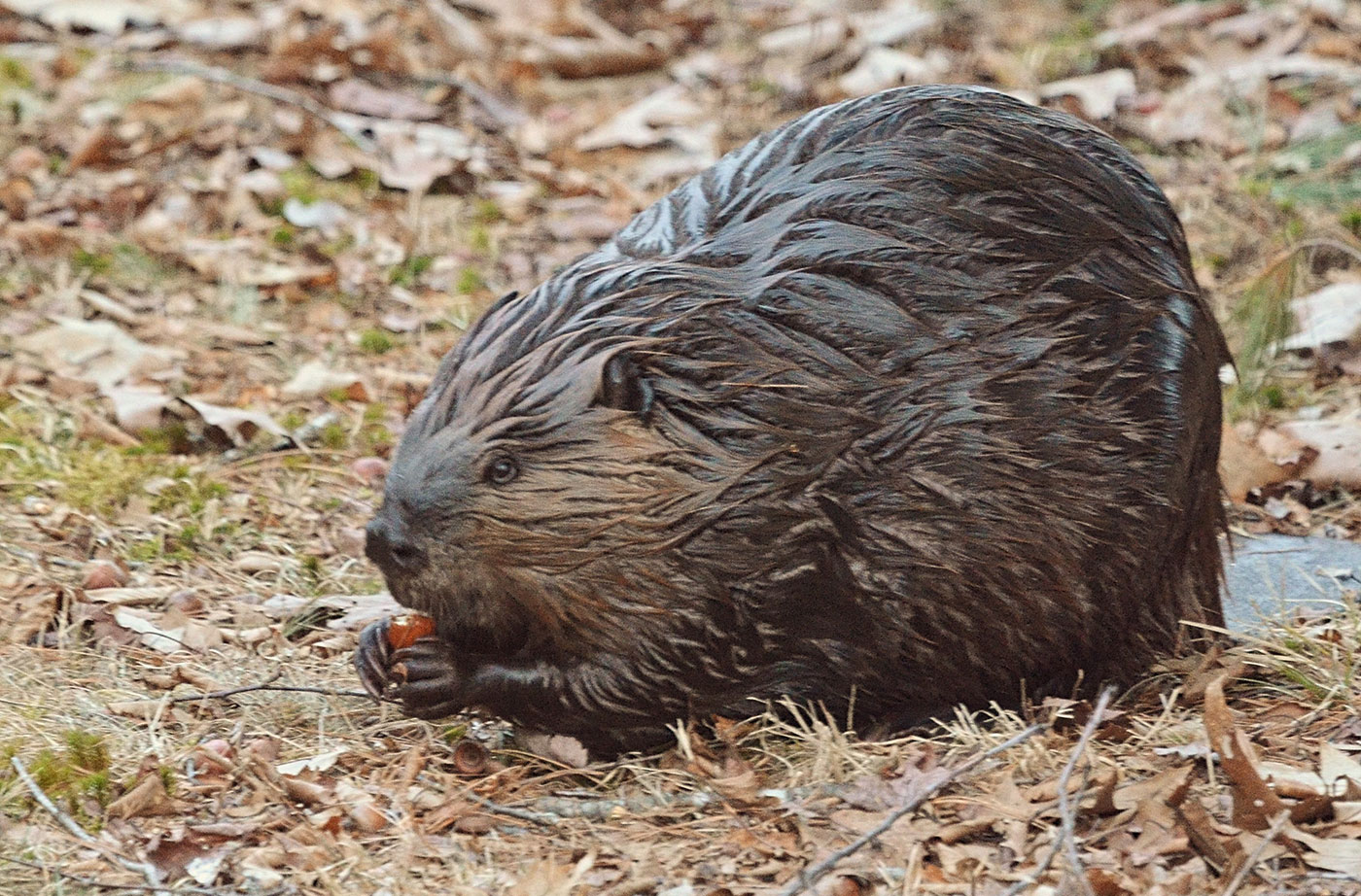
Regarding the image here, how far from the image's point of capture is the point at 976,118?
A: 154 inches

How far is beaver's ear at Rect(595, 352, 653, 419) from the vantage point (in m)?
3.55

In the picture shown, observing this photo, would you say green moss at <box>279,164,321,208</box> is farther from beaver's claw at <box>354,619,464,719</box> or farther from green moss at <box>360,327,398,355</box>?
beaver's claw at <box>354,619,464,719</box>

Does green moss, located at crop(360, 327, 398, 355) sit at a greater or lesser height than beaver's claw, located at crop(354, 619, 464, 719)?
lesser

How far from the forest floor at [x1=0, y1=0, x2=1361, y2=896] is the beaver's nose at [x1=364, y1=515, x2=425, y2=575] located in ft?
1.53

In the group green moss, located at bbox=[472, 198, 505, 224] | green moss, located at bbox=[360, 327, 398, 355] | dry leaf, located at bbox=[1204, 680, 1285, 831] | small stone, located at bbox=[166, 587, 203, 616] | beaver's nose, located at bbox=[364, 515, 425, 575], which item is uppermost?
beaver's nose, located at bbox=[364, 515, 425, 575]

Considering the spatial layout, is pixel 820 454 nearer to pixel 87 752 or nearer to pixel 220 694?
pixel 220 694

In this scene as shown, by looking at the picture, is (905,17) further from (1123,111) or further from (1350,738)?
(1350,738)

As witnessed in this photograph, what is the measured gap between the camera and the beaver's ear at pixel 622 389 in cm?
355

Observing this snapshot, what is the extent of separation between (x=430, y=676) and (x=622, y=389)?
2.38 feet

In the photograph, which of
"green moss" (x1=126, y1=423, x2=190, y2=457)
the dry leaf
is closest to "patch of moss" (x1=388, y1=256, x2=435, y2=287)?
"green moss" (x1=126, y1=423, x2=190, y2=457)

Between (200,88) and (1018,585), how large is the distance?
5484 millimetres

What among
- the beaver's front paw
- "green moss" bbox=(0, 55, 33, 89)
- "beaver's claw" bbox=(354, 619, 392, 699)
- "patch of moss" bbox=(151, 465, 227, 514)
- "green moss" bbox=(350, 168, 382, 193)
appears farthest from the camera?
"green moss" bbox=(0, 55, 33, 89)

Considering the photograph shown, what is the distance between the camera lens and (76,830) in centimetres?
330

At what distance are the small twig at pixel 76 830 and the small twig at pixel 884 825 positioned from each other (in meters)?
1.10
